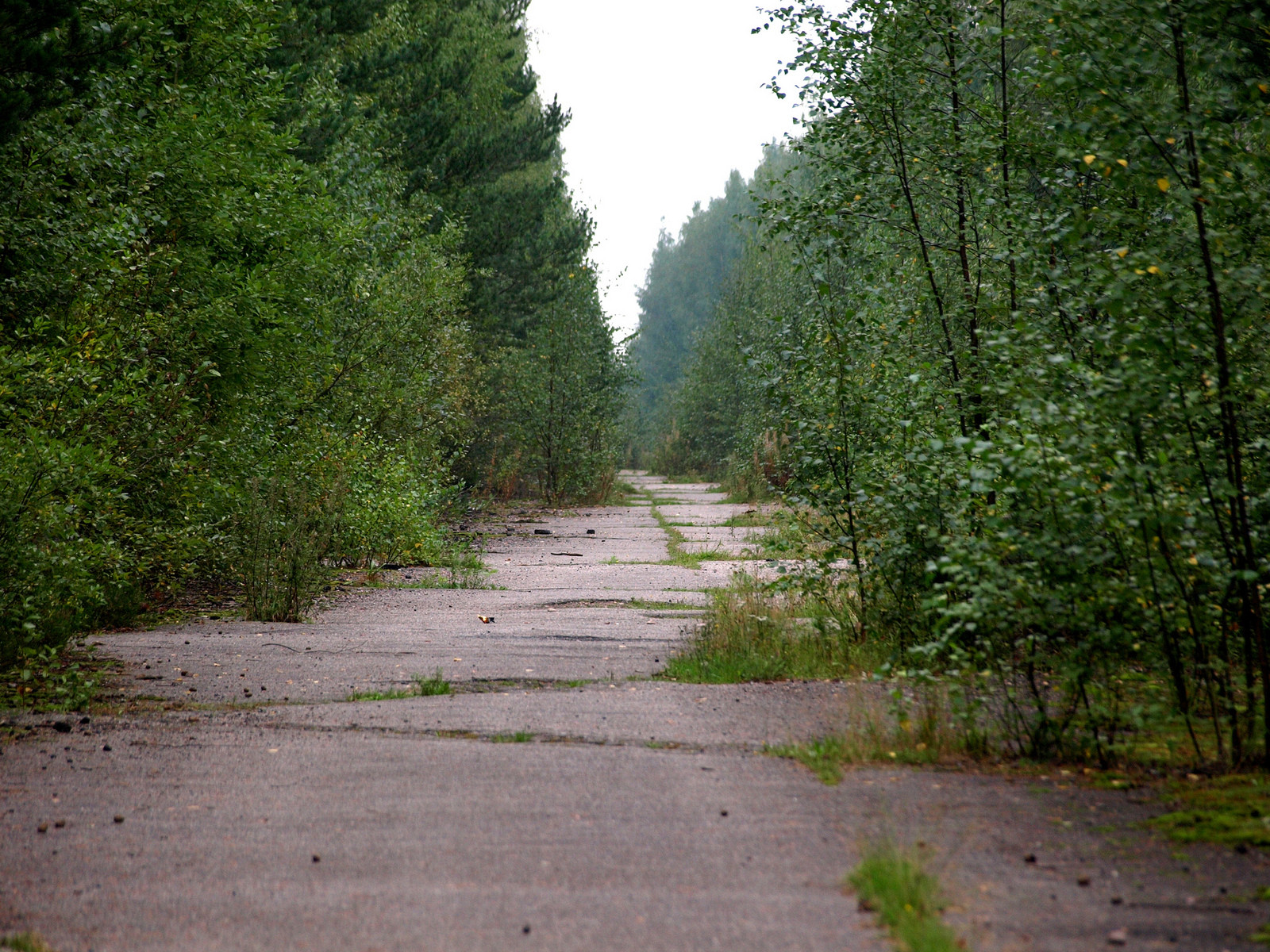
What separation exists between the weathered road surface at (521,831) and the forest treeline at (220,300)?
178 cm

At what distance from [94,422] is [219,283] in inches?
162

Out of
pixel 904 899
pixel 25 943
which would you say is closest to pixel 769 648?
pixel 904 899

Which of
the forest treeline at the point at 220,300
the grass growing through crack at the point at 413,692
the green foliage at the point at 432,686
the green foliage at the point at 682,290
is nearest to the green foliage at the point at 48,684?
the forest treeline at the point at 220,300

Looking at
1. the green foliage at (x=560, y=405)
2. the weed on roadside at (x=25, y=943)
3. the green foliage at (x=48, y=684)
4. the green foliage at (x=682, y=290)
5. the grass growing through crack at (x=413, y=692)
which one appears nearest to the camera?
the weed on roadside at (x=25, y=943)

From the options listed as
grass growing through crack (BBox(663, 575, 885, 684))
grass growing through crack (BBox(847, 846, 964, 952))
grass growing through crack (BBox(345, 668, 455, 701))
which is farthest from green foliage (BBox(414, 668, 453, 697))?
grass growing through crack (BBox(847, 846, 964, 952))

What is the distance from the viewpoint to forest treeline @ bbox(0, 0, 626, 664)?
714cm

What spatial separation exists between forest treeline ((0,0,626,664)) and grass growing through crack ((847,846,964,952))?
509 centimetres

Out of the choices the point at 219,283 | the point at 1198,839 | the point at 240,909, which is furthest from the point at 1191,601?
the point at 219,283

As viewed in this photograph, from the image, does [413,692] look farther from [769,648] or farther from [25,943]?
[25,943]

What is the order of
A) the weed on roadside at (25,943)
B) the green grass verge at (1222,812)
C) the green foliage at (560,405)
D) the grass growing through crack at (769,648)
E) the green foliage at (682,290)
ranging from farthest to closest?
the green foliage at (682,290)
the green foliage at (560,405)
the grass growing through crack at (769,648)
the green grass verge at (1222,812)
the weed on roadside at (25,943)

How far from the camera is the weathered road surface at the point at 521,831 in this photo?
3.35 meters

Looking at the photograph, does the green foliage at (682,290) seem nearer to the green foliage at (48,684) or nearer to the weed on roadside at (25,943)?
the green foliage at (48,684)

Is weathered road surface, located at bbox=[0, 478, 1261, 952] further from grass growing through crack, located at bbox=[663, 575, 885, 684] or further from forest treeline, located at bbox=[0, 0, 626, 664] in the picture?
forest treeline, located at bbox=[0, 0, 626, 664]

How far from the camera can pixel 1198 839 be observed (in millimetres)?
3965
